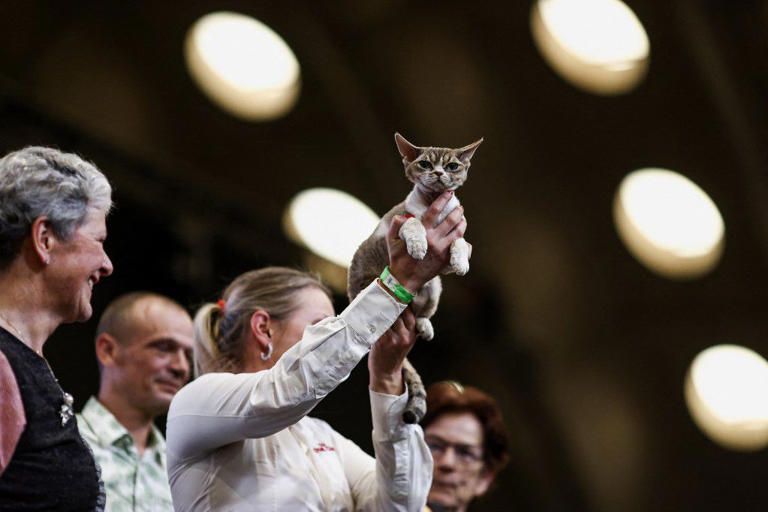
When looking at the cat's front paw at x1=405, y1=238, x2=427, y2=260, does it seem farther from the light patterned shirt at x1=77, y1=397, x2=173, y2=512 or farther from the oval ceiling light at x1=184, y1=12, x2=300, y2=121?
the oval ceiling light at x1=184, y1=12, x2=300, y2=121

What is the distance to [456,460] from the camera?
10.8ft

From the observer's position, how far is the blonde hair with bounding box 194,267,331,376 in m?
2.48

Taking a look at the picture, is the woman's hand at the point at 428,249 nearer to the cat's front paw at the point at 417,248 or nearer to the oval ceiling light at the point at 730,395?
the cat's front paw at the point at 417,248

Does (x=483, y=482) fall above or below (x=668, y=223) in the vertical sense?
below

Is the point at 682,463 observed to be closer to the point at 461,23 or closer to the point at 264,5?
the point at 461,23

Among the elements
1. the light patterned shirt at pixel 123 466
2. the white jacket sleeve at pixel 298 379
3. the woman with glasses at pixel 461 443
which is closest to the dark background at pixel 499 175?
the woman with glasses at pixel 461 443

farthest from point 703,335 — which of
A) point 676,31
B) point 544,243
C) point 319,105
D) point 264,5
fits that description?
point 264,5

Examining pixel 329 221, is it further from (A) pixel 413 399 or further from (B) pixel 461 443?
(A) pixel 413 399

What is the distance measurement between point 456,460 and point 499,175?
10.5 feet

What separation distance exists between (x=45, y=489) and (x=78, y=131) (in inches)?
149

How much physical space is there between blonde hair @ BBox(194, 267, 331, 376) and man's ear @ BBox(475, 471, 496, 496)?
1.08 metres

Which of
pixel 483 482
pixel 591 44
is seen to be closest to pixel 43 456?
pixel 483 482

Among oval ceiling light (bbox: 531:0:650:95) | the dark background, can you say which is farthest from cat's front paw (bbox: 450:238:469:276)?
oval ceiling light (bbox: 531:0:650:95)

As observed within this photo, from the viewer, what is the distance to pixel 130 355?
3441 millimetres
